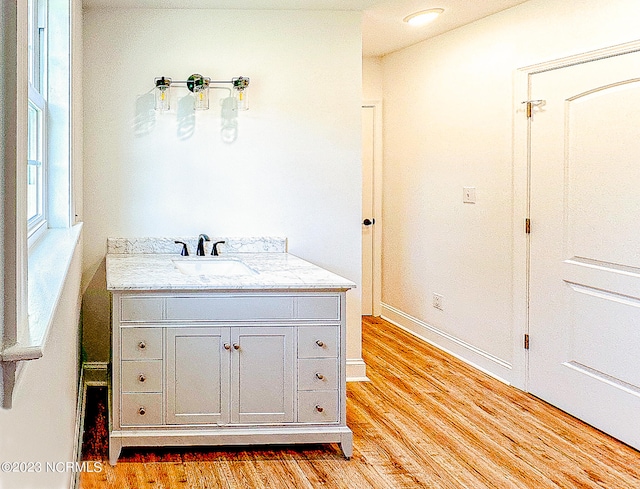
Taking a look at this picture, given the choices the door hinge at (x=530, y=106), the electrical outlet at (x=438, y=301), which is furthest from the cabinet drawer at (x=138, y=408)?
the electrical outlet at (x=438, y=301)

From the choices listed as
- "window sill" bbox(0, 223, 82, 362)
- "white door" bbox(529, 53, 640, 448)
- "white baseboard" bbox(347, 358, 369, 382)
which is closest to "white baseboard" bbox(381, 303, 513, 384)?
"white door" bbox(529, 53, 640, 448)

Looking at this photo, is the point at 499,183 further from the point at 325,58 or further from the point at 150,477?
the point at 150,477

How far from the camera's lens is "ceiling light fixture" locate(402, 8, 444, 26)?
4209 mm

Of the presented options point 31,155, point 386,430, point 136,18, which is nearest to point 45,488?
point 31,155

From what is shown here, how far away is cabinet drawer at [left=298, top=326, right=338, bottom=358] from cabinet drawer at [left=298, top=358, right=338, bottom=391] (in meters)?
0.03

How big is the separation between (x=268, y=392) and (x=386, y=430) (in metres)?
0.69

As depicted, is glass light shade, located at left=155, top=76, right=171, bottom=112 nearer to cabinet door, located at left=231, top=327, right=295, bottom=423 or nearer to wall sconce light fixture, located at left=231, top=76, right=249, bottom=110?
wall sconce light fixture, located at left=231, top=76, right=249, bottom=110

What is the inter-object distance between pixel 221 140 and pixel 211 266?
0.79m

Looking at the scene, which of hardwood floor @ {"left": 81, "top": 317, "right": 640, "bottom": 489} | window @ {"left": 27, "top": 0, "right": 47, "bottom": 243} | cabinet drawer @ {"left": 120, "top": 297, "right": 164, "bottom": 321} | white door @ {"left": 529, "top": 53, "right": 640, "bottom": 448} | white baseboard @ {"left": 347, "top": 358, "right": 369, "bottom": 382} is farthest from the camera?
white baseboard @ {"left": 347, "top": 358, "right": 369, "bottom": 382}

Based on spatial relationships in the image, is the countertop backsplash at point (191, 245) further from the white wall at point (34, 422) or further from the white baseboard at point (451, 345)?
the white wall at point (34, 422)

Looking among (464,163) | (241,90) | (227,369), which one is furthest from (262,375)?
(464,163)

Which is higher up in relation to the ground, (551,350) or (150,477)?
(551,350)

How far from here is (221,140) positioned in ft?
13.4

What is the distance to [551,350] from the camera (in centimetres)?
372
